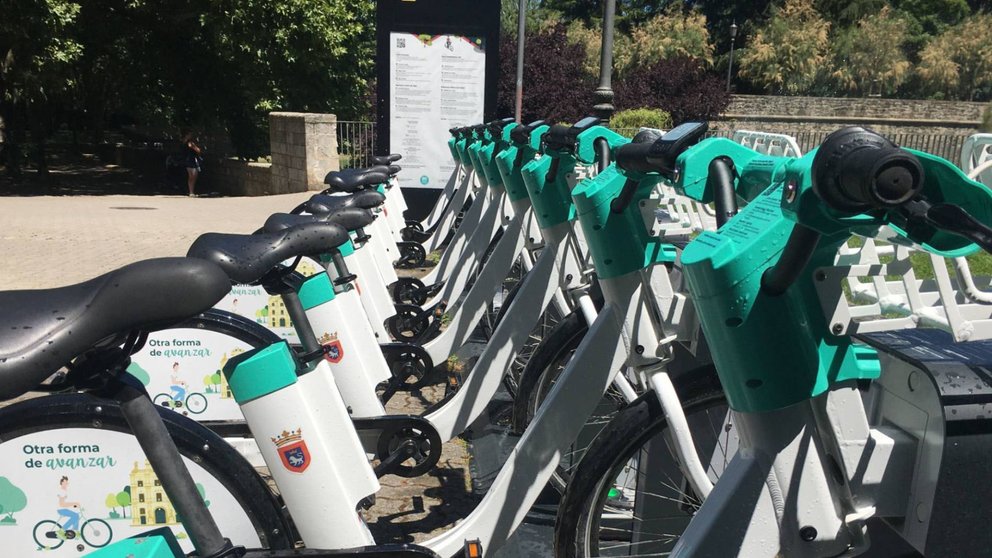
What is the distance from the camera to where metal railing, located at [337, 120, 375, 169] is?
52.1 feet

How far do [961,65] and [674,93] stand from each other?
26638 millimetres

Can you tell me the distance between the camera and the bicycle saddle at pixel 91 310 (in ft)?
4.31

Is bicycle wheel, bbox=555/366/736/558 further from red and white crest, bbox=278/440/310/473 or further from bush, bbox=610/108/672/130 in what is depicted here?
bush, bbox=610/108/672/130

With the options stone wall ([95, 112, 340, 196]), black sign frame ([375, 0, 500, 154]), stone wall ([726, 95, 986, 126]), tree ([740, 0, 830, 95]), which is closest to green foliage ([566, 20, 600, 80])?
stone wall ([726, 95, 986, 126])

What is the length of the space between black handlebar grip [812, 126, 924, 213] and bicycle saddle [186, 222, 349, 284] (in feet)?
4.55

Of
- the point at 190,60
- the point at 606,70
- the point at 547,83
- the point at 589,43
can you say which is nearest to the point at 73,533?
the point at 606,70

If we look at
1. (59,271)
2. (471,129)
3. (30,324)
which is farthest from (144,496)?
(59,271)

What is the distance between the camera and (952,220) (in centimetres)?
117

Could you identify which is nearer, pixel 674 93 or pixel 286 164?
pixel 286 164

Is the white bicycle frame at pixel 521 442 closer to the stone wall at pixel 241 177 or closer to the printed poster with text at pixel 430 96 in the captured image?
the printed poster with text at pixel 430 96

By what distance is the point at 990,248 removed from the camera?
1149 mm

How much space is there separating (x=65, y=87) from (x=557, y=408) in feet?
56.9

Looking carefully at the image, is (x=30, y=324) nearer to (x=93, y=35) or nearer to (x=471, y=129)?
(x=471, y=129)

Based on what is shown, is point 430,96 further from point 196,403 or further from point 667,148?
point 667,148
